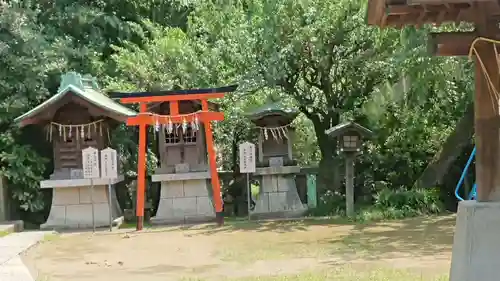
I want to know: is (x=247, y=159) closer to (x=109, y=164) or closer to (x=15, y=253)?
(x=109, y=164)

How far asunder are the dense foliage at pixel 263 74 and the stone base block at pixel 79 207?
0.68 m

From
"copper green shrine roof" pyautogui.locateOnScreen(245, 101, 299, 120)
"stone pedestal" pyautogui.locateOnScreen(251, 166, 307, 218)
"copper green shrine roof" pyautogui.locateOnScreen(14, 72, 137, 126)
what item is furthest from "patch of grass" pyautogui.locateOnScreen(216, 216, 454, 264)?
"copper green shrine roof" pyautogui.locateOnScreen(14, 72, 137, 126)

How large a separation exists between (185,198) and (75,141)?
286 cm

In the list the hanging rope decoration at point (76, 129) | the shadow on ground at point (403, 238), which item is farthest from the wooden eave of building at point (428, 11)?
the hanging rope decoration at point (76, 129)

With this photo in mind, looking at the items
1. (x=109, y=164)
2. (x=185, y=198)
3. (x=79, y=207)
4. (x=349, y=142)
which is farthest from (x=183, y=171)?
(x=349, y=142)

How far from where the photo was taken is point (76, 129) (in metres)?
14.1

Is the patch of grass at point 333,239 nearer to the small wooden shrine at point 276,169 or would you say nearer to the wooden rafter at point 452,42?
the small wooden shrine at point 276,169

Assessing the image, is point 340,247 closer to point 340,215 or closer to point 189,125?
point 340,215

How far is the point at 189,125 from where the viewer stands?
1450 centimetres

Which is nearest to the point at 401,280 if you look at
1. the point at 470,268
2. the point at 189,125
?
the point at 470,268

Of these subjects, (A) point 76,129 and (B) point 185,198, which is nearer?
(A) point 76,129

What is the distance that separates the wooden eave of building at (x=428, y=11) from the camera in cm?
457

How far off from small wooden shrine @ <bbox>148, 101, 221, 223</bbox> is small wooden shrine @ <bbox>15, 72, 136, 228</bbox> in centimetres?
114

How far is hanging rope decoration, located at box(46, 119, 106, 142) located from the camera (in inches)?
551
